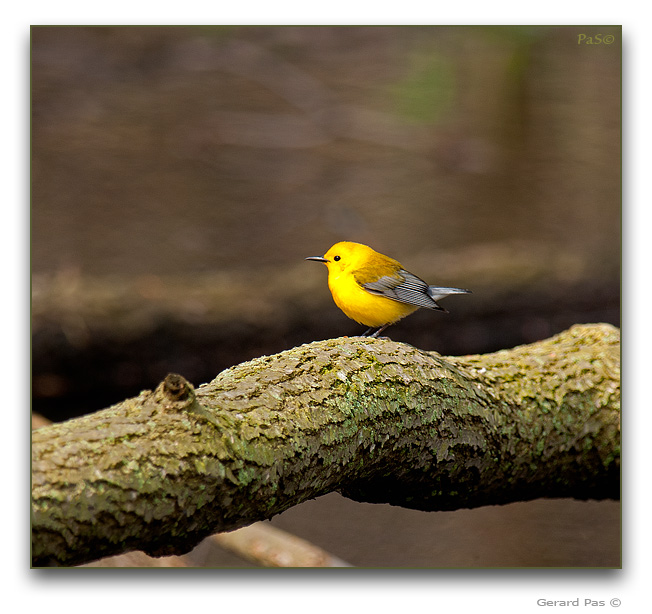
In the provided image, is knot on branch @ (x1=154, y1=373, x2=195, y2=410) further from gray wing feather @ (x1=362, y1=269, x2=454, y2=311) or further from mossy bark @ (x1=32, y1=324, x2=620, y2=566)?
gray wing feather @ (x1=362, y1=269, x2=454, y2=311)

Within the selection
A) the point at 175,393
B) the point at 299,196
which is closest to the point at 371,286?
the point at 175,393

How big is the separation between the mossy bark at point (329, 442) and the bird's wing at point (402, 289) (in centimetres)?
16

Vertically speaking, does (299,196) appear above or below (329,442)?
above

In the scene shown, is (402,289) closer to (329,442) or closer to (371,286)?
(371,286)

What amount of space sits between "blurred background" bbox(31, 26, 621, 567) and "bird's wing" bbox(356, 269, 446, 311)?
76cm

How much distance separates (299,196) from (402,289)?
2112 mm

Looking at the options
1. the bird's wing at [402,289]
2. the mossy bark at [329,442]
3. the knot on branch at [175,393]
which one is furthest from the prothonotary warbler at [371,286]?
the knot on branch at [175,393]

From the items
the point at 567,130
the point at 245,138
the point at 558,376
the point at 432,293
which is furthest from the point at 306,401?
the point at 245,138

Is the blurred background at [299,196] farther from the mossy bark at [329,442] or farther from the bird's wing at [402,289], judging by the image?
the bird's wing at [402,289]

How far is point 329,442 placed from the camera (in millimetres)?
1265

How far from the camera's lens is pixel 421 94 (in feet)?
9.84

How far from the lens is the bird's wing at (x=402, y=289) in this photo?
167cm
